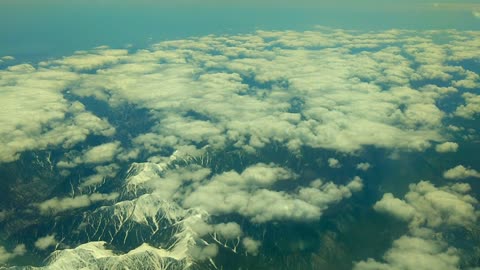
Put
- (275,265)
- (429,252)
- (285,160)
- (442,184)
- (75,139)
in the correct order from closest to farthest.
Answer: (429,252) < (275,265) < (442,184) < (285,160) < (75,139)

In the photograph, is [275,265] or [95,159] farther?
[95,159]

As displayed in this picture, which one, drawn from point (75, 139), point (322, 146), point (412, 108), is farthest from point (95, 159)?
point (412, 108)

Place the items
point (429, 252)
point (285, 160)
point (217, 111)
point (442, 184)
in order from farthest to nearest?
point (217, 111)
point (285, 160)
point (442, 184)
point (429, 252)

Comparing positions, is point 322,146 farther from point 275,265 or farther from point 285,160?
point 275,265

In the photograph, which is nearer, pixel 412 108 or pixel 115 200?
pixel 115 200

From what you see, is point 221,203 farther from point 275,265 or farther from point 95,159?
point 95,159

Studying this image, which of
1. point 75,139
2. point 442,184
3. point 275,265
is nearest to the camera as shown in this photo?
point 275,265

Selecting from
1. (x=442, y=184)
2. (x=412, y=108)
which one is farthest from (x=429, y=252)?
(x=412, y=108)

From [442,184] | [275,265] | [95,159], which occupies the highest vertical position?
[442,184]

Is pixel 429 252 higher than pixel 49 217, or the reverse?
pixel 429 252
